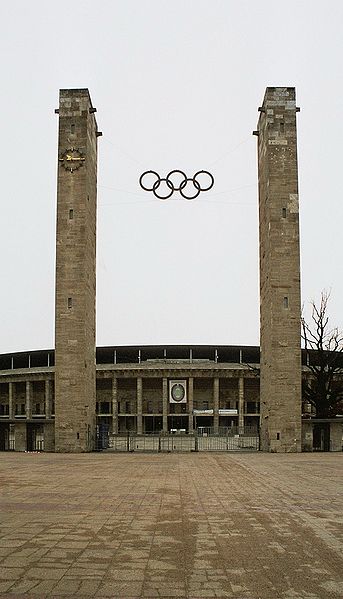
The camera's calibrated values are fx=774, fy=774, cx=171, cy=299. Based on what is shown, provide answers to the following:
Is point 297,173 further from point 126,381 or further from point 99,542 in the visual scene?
point 126,381

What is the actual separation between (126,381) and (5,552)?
2992 inches

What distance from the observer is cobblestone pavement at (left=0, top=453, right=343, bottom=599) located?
852 cm

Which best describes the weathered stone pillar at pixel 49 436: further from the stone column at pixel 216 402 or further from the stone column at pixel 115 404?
the stone column at pixel 216 402

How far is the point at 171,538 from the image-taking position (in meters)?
11.7

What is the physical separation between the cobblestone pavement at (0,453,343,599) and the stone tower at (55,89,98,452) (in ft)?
62.1

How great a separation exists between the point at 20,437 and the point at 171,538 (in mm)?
33661

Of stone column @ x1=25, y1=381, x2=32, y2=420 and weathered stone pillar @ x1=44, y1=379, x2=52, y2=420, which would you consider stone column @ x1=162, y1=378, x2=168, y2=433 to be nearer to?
weathered stone pillar @ x1=44, y1=379, x2=52, y2=420

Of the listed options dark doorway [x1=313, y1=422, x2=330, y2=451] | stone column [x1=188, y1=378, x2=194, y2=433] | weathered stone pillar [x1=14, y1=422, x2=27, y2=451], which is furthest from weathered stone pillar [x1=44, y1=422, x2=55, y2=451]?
stone column [x1=188, y1=378, x2=194, y2=433]

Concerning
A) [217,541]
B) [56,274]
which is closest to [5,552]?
[217,541]

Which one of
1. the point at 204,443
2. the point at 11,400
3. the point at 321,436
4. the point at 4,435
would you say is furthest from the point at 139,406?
the point at 321,436

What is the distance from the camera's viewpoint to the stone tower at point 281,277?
40.8 meters

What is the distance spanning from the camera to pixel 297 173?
4238 cm

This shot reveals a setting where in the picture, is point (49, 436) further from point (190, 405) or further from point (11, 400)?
point (11, 400)

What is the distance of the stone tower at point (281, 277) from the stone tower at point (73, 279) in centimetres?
1001
